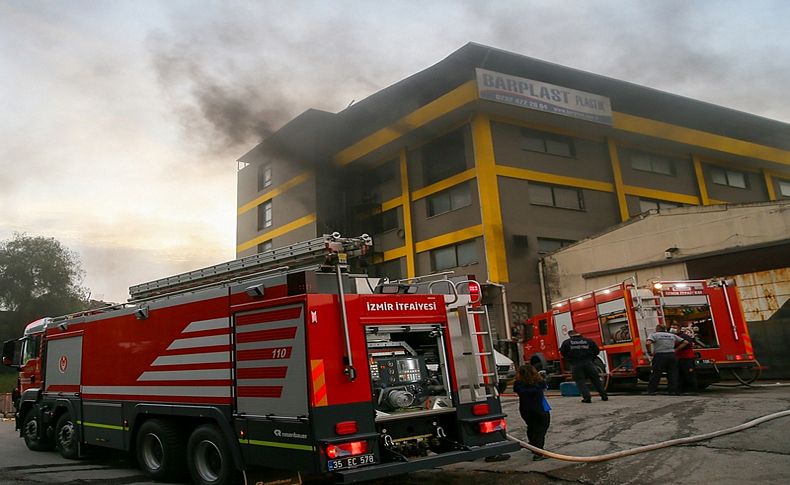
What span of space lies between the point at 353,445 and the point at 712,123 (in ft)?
112

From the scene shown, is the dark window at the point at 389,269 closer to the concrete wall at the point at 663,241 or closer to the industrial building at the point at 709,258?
the industrial building at the point at 709,258

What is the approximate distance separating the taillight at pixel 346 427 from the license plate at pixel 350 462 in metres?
0.22

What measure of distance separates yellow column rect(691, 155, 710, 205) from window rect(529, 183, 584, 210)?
28.9 ft

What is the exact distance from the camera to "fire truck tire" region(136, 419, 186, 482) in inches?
271

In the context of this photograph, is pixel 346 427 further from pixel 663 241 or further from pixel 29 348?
pixel 663 241

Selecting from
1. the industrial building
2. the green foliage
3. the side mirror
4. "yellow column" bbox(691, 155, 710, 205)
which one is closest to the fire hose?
the industrial building

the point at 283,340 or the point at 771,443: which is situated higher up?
the point at 283,340

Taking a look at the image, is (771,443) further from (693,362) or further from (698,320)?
(698,320)

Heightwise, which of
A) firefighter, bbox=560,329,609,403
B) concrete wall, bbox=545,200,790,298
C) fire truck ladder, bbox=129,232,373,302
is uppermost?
concrete wall, bbox=545,200,790,298

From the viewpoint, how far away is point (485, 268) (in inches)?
928

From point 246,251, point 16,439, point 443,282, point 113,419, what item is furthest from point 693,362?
point 246,251

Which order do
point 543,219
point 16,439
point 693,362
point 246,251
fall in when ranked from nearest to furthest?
point 693,362
point 16,439
point 543,219
point 246,251

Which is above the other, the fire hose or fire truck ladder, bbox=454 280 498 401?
fire truck ladder, bbox=454 280 498 401

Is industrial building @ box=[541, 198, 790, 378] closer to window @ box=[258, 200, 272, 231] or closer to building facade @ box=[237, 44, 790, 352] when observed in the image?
building facade @ box=[237, 44, 790, 352]
